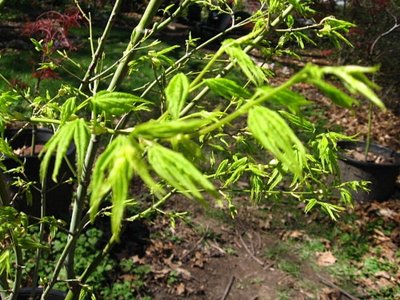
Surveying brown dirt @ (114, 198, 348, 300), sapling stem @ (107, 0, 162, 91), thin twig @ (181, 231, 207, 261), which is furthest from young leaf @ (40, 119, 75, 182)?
thin twig @ (181, 231, 207, 261)

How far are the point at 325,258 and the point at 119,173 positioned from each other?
12.3 ft

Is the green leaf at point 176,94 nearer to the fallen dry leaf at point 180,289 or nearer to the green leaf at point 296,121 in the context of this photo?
the green leaf at point 296,121

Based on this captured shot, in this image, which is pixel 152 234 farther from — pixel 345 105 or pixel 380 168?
pixel 345 105

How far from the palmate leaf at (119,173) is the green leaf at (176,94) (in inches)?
5.7

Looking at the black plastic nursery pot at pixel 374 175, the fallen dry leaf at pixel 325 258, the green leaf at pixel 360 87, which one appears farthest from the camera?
the black plastic nursery pot at pixel 374 175

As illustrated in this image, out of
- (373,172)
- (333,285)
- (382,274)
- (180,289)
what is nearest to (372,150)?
(373,172)

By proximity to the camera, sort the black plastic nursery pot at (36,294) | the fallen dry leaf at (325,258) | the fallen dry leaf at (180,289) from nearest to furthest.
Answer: the black plastic nursery pot at (36,294) < the fallen dry leaf at (180,289) < the fallen dry leaf at (325,258)

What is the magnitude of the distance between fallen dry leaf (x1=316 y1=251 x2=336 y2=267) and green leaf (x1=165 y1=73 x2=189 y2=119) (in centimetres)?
347

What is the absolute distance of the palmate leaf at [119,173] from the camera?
0.67m

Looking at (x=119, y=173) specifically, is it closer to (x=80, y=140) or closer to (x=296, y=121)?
(x=80, y=140)

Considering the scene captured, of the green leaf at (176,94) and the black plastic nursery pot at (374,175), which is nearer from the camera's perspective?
the green leaf at (176,94)

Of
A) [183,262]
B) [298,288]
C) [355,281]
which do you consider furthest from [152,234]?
[355,281]

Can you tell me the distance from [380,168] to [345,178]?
1.45ft

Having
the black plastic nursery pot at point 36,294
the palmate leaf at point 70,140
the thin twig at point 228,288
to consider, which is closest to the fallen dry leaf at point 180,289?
the thin twig at point 228,288
